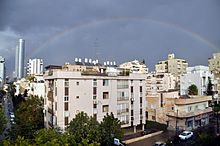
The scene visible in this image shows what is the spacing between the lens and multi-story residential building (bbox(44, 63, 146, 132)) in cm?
489

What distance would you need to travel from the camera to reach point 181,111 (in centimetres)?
538

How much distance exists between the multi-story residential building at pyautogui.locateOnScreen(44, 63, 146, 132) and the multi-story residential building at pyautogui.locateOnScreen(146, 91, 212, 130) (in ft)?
1.57

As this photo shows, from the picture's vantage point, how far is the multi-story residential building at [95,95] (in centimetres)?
489

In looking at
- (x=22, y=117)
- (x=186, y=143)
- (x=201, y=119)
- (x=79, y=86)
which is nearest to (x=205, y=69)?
(x=201, y=119)

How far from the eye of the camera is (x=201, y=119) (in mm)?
5523

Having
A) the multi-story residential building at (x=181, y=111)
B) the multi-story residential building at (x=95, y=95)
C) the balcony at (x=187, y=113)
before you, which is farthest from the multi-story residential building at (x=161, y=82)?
the balcony at (x=187, y=113)

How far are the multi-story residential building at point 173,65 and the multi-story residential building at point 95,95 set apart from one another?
278 inches

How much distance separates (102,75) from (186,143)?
6.94 feet

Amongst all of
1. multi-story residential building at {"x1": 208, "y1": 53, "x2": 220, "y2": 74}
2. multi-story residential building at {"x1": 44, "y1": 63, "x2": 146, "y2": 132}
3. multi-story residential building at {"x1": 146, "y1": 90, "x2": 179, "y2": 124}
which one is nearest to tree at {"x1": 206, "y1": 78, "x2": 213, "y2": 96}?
multi-story residential building at {"x1": 146, "y1": 90, "x2": 179, "y2": 124}

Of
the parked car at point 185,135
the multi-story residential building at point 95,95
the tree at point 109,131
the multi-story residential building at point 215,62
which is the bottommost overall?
the parked car at point 185,135

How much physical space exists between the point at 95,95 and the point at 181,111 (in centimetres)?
185

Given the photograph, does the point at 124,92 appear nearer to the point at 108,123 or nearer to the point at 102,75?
the point at 102,75

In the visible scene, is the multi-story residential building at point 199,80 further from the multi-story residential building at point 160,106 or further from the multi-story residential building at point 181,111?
the multi-story residential building at point 160,106

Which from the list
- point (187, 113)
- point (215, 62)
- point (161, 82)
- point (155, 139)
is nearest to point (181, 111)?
point (187, 113)
